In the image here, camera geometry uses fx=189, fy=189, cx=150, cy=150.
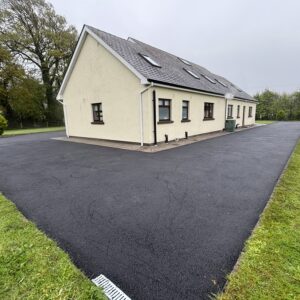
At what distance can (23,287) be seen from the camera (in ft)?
5.91

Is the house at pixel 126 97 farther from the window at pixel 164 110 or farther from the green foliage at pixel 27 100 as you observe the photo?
the green foliage at pixel 27 100

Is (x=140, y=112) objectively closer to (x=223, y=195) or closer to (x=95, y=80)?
(x=95, y=80)

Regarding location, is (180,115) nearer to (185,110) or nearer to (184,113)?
(184,113)

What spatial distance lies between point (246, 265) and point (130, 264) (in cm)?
123

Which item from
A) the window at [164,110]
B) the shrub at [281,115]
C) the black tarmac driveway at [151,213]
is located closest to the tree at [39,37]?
the window at [164,110]

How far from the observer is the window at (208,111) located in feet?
45.2

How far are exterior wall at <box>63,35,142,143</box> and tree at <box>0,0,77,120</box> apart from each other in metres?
18.2

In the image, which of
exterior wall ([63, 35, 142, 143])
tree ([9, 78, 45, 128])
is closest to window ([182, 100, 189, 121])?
exterior wall ([63, 35, 142, 143])

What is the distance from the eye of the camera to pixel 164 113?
10195 millimetres

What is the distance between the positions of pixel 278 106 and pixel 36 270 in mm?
44581

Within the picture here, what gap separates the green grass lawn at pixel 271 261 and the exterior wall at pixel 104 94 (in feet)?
24.9

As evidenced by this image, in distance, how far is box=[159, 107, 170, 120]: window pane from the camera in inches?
392

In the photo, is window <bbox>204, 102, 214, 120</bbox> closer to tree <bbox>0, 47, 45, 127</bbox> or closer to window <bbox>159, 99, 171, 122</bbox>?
window <bbox>159, 99, 171, 122</bbox>

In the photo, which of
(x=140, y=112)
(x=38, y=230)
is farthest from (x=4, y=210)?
(x=140, y=112)
